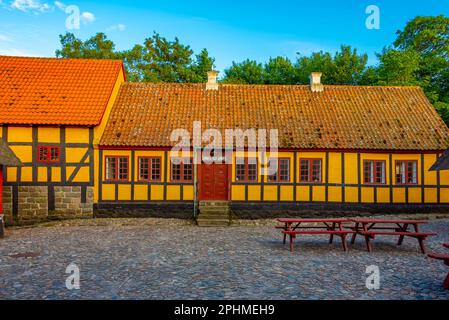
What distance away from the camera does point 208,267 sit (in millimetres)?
8664

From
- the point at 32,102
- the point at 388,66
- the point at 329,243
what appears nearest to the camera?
the point at 329,243

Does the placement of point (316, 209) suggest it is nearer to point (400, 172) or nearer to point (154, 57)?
point (400, 172)

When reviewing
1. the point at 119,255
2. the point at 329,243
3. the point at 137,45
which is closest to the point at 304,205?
the point at 329,243

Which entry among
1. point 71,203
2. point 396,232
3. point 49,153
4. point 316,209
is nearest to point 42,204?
point 71,203

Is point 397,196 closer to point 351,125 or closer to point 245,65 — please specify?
point 351,125

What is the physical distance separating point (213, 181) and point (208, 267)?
947 cm

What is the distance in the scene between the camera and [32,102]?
1773 cm

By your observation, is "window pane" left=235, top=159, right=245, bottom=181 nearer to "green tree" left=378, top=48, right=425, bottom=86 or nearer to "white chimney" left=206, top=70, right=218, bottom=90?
"white chimney" left=206, top=70, right=218, bottom=90

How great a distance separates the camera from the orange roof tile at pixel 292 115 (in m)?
18.0

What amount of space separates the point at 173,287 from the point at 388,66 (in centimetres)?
2318

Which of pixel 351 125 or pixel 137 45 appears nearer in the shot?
pixel 351 125

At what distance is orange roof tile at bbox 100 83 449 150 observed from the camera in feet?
59.2

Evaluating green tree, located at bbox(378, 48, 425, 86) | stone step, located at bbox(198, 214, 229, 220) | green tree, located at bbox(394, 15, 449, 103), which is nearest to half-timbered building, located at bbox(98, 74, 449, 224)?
stone step, located at bbox(198, 214, 229, 220)

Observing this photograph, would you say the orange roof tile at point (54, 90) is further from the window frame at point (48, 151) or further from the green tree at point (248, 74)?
the green tree at point (248, 74)
